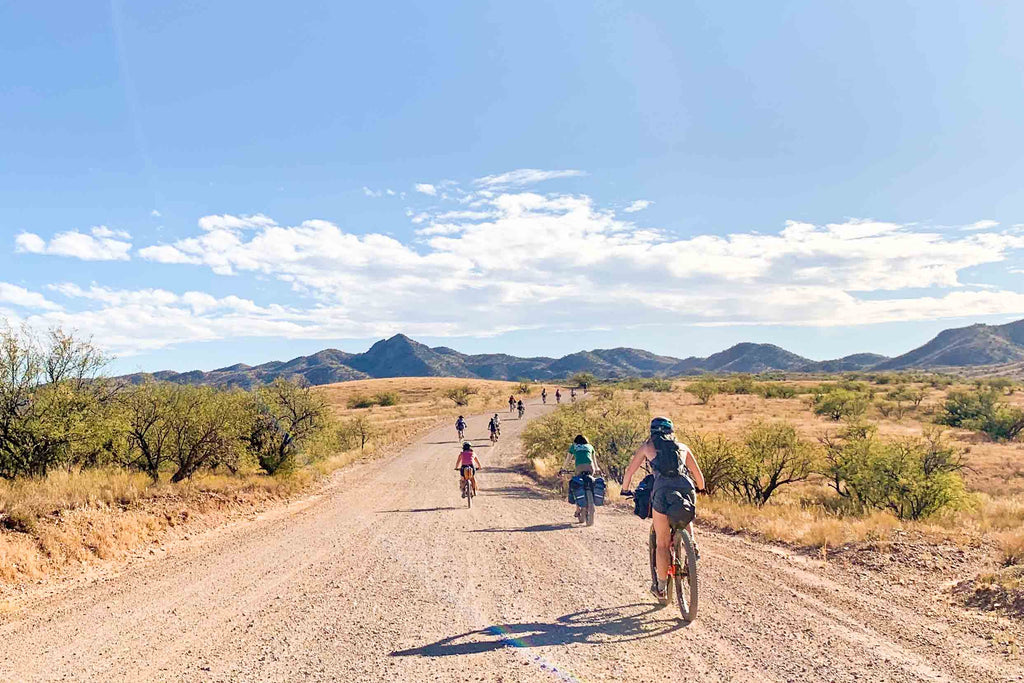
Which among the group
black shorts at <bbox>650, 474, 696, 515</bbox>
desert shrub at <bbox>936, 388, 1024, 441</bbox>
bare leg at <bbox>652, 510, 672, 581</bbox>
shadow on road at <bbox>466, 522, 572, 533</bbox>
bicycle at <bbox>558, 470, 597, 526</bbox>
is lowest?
desert shrub at <bbox>936, 388, 1024, 441</bbox>

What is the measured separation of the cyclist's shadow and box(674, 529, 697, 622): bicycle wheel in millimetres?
181

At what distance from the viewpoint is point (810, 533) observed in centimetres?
1100

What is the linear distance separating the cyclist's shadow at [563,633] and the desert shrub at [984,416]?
4587 cm

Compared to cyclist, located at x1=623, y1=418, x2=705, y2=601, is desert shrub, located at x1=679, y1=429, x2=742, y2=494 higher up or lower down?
lower down

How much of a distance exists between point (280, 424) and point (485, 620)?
55.9 feet

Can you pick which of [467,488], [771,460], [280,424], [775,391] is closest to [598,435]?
[771,460]

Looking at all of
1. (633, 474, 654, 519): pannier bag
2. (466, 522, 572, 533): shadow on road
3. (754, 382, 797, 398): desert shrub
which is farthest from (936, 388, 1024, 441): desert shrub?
(633, 474, 654, 519): pannier bag

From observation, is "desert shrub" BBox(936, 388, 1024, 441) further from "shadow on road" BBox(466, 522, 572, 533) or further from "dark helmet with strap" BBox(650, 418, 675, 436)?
"dark helmet with strap" BBox(650, 418, 675, 436)

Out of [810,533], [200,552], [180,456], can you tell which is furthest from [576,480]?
[180,456]

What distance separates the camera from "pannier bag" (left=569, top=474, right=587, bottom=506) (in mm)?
12586

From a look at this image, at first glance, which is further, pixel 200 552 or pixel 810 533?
pixel 200 552

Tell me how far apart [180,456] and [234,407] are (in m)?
2.40

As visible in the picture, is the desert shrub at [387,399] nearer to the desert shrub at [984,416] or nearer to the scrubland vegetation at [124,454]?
the scrubland vegetation at [124,454]

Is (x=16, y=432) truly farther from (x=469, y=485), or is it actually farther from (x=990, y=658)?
(x=990, y=658)
